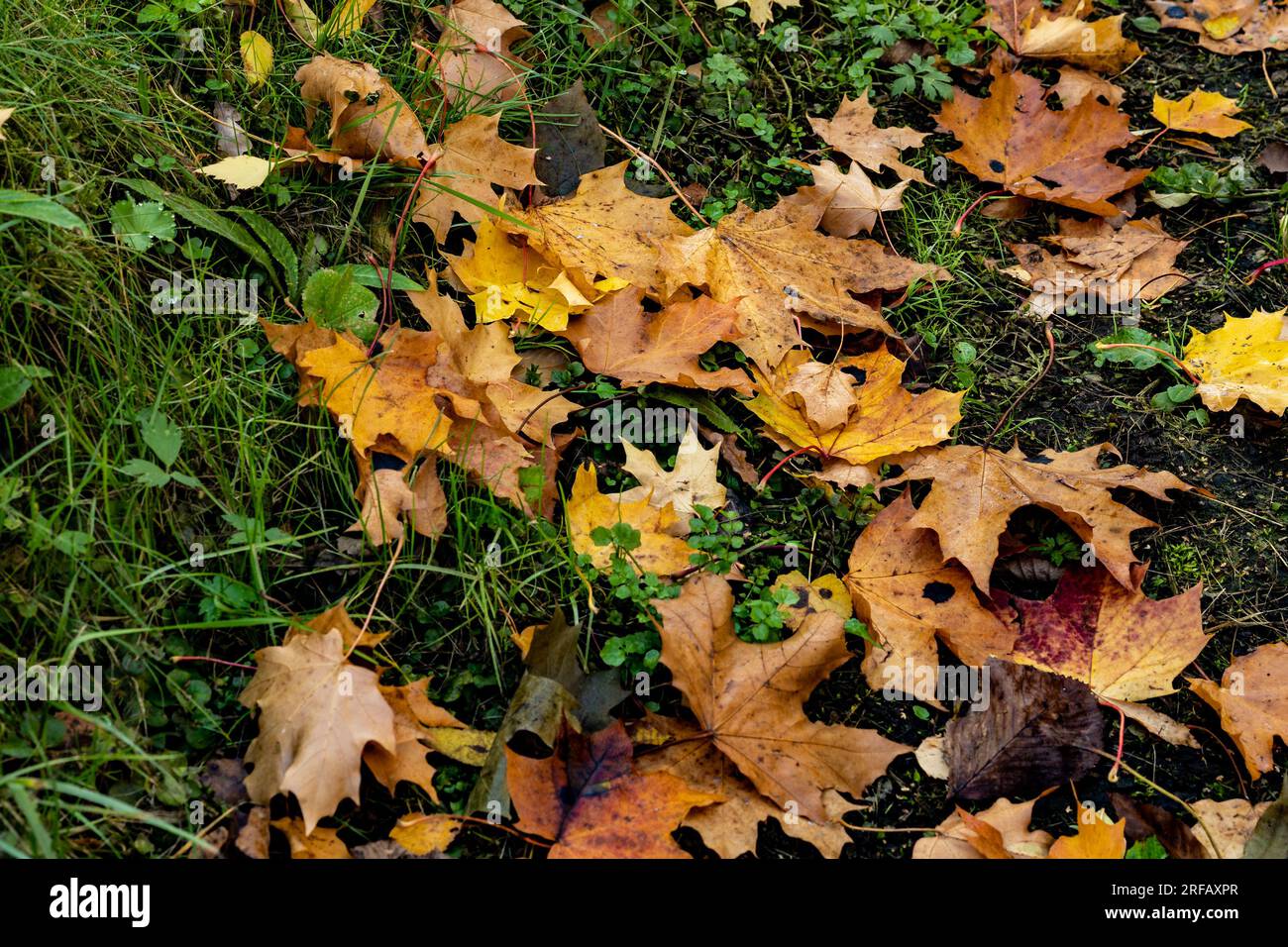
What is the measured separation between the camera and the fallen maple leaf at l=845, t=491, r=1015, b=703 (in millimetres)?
2082

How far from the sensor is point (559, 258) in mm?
2510

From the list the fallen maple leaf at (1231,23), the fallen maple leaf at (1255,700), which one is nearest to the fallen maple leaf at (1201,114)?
the fallen maple leaf at (1231,23)

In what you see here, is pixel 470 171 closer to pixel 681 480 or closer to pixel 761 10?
pixel 681 480

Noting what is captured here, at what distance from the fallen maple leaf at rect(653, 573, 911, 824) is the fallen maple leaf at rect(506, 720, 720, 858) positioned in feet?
0.45

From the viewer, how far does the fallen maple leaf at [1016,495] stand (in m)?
2.20

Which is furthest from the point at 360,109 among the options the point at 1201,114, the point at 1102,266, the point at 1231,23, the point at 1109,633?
the point at 1231,23

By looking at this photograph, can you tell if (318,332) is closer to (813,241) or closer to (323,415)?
(323,415)

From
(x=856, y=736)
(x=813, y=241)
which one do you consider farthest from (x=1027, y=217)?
(x=856, y=736)

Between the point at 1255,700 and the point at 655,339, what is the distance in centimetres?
149

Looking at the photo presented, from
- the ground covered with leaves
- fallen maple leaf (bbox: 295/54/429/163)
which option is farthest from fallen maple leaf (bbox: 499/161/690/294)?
fallen maple leaf (bbox: 295/54/429/163)

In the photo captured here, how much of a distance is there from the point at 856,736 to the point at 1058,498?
2.53ft

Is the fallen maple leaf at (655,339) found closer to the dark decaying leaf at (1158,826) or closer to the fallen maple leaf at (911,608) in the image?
the fallen maple leaf at (911,608)

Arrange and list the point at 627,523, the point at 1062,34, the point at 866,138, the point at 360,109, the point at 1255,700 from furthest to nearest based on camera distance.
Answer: the point at 1062,34, the point at 866,138, the point at 360,109, the point at 627,523, the point at 1255,700

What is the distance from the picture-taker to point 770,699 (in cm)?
194
